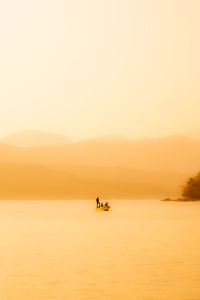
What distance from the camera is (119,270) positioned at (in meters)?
32.2

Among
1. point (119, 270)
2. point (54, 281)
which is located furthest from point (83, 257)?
point (54, 281)

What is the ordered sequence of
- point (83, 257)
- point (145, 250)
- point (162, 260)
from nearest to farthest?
1. point (162, 260)
2. point (83, 257)
3. point (145, 250)

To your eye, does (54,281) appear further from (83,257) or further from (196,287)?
(83,257)

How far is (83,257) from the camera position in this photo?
39906 mm

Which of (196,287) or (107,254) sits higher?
(107,254)

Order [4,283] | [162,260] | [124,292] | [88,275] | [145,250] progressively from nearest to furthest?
[124,292]
[4,283]
[88,275]
[162,260]
[145,250]

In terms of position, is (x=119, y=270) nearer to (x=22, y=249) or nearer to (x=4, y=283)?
Answer: (x=4, y=283)

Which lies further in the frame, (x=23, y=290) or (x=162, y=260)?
(x=162, y=260)

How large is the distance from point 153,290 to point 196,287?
2.08 m

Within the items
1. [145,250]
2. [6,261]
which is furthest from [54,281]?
[145,250]

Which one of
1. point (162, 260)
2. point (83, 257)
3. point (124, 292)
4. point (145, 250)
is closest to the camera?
point (124, 292)

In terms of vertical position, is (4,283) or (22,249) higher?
(22,249)

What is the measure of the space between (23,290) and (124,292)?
4211mm

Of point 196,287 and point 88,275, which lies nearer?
point 196,287
